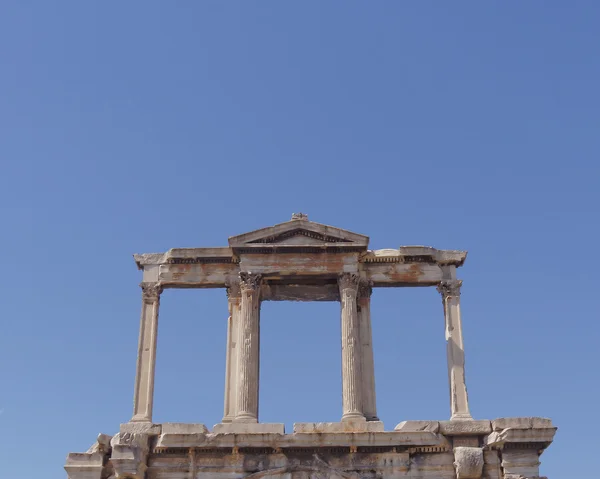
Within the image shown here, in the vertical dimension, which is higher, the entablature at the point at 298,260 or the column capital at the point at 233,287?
the entablature at the point at 298,260

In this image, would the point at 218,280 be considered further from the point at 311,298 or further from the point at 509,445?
the point at 509,445

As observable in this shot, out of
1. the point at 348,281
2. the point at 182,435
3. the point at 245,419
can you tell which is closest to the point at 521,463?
the point at 348,281

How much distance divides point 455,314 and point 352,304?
228 cm

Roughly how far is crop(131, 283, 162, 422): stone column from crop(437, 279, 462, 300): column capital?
6170 millimetres

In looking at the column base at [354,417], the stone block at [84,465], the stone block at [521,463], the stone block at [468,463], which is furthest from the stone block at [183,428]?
the stone block at [521,463]

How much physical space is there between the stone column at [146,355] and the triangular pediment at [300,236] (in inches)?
82.7

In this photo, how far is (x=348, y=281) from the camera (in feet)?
61.2

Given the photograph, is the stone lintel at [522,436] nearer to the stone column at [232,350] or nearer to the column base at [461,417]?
the column base at [461,417]

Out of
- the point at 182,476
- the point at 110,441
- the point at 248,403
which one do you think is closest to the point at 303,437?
the point at 248,403

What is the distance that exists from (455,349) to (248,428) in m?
4.76

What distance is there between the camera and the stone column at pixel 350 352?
17422 millimetres

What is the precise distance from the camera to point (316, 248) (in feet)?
62.0

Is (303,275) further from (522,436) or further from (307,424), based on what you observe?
(522,436)

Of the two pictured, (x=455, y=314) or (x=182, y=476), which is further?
(x=455, y=314)
